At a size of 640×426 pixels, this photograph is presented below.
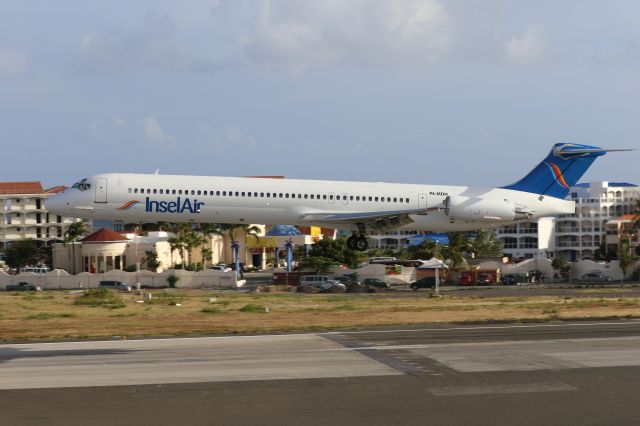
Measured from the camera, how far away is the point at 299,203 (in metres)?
49.3

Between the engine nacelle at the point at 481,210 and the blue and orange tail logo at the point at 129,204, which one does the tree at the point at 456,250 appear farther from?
the blue and orange tail logo at the point at 129,204

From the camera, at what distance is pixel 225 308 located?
53.0m

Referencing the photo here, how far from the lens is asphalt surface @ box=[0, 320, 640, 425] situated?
19203 mm

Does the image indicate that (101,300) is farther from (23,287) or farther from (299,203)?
(23,287)

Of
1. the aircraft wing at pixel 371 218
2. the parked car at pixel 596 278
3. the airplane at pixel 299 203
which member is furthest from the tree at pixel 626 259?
the aircraft wing at pixel 371 218

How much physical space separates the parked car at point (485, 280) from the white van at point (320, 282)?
1554 centimetres

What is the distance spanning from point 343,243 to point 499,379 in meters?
81.4

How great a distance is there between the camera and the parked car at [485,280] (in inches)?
3523

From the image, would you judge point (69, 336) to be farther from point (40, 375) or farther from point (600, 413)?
point (600, 413)

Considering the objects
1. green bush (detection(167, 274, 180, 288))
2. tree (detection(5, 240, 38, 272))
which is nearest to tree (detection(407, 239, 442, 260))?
green bush (detection(167, 274, 180, 288))

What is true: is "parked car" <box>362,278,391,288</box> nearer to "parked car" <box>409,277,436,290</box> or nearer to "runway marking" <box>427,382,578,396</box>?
"parked car" <box>409,277,436,290</box>

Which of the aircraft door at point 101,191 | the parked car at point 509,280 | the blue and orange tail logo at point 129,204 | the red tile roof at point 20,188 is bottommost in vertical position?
the parked car at point 509,280

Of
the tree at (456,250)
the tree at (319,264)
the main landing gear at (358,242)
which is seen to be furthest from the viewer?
the tree at (456,250)

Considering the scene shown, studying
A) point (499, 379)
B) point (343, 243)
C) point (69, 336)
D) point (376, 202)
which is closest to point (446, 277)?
point (343, 243)
